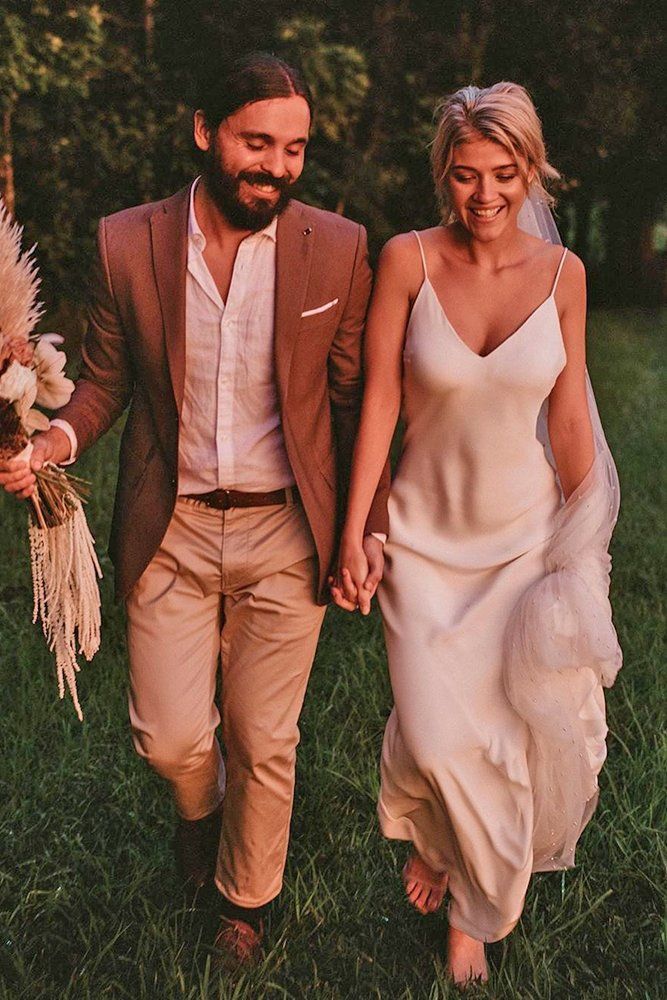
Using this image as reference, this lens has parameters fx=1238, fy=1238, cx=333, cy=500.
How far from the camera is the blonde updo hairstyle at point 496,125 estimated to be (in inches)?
133

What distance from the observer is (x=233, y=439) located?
3.39 metres

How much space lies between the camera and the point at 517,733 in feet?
11.4

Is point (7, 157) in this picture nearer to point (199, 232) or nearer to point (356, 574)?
point (199, 232)

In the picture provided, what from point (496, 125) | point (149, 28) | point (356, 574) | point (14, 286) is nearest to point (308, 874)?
point (356, 574)

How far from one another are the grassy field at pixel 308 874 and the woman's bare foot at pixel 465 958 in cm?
5

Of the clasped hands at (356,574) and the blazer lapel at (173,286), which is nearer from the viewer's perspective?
the blazer lapel at (173,286)

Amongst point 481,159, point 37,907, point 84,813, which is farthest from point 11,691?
point 481,159

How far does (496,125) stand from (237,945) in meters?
2.39

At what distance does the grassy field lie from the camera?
3438mm

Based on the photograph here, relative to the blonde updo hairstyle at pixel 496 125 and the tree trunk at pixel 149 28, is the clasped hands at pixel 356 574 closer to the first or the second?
the blonde updo hairstyle at pixel 496 125

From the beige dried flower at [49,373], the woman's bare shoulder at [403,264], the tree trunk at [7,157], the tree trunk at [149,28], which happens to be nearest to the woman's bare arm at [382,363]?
the woman's bare shoulder at [403,264]

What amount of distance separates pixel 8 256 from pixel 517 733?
1.87 m

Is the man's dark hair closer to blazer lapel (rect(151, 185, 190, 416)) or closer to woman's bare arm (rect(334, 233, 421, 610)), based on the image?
blazer lapel (rect(151, 185, 190, 416))

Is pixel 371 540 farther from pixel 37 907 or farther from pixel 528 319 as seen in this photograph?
pixel 37 907
